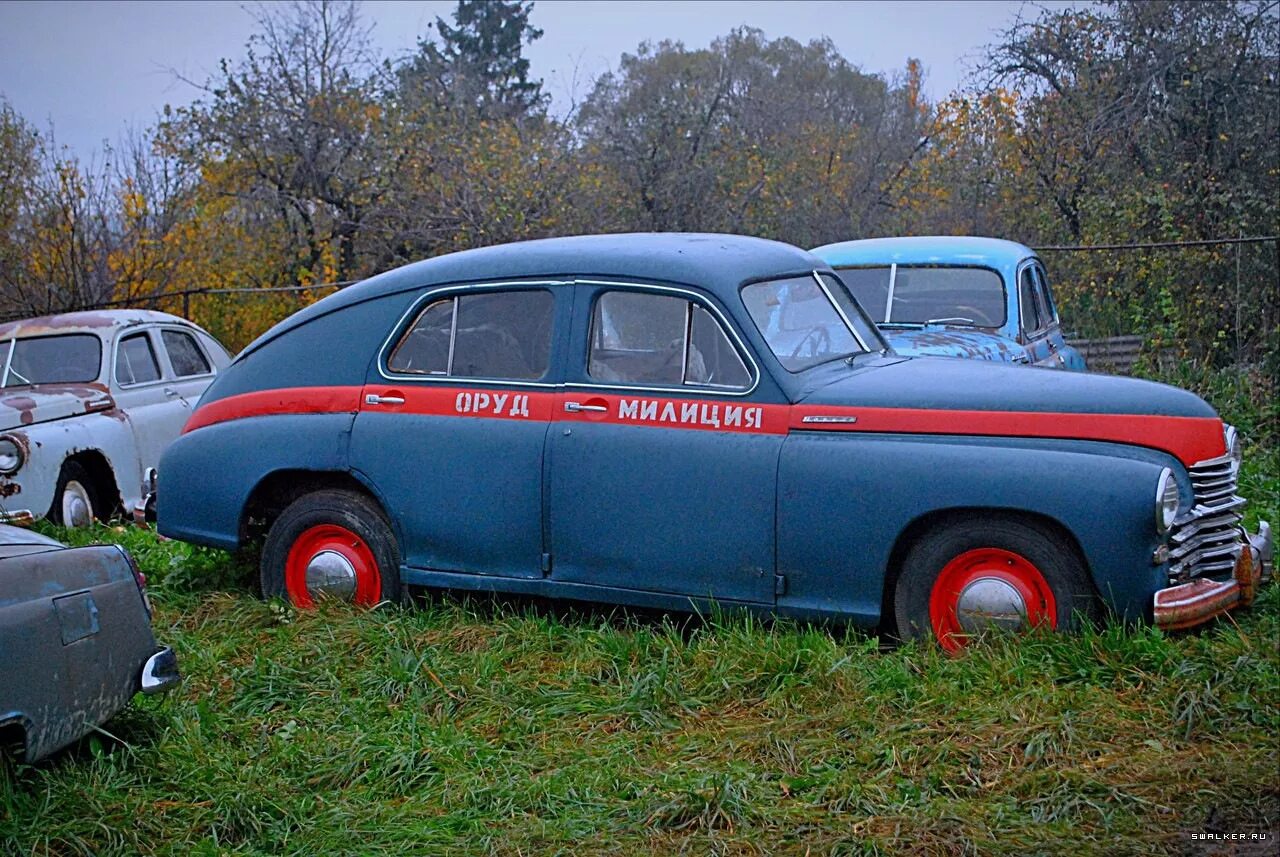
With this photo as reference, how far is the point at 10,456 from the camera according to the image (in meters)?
7.80

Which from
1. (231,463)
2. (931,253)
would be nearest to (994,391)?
(231,463)

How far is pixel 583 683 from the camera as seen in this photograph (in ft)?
A: 16.3

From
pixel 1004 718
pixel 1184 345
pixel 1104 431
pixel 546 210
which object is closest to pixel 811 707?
pixel 1004 718

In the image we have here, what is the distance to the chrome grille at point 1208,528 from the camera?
472 centimetres

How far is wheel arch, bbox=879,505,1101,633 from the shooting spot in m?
4.77

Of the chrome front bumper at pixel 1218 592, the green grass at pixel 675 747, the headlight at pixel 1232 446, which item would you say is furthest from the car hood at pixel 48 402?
the headlight at pixel 1232 446

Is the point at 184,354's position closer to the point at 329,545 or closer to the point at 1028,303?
the point at 329,545

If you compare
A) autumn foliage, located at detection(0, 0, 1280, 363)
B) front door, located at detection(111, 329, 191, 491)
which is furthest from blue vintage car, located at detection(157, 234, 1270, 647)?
autumn foliage, located at detection(0, 0, 1280, 363)

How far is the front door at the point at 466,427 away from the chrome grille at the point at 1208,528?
101 inches

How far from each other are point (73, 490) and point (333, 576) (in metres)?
3.27

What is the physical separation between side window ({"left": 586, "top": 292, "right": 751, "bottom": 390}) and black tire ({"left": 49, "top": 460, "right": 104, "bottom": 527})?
14.4 feet

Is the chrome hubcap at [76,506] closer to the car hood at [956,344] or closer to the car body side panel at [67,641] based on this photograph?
the car body side panel at [67,641]

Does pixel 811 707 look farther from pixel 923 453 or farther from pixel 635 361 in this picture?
pixel 635 361

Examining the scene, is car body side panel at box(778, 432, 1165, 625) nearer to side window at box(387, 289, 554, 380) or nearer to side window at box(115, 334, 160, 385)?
side window at box(387, 289, 554, 380)
